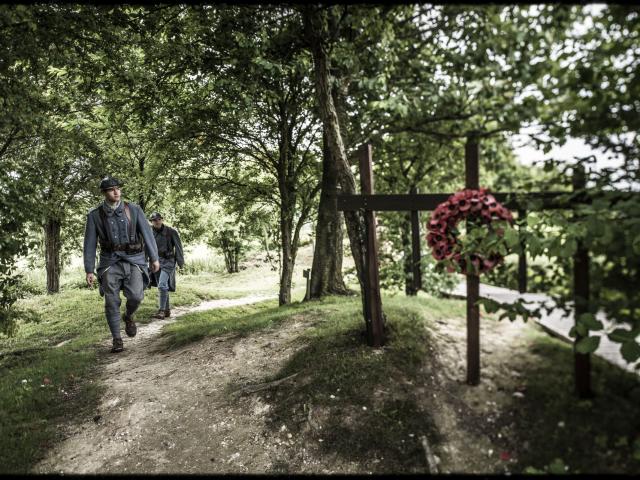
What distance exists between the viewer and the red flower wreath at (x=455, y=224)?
9.25 ft

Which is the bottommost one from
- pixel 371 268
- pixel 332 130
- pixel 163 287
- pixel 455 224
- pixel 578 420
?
pixel 578 420

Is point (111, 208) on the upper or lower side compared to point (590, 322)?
upper

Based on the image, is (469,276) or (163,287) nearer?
(469,276)

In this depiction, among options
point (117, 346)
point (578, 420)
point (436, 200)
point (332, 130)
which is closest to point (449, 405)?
point (578, 420)

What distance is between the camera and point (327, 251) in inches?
323

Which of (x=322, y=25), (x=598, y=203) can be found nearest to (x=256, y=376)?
(x=598, y=203)

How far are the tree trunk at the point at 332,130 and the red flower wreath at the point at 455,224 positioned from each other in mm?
1476

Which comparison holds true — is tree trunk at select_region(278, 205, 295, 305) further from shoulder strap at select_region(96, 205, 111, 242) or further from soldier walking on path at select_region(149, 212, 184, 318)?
shoulder strap at select_region(96, 205, 111, 242)

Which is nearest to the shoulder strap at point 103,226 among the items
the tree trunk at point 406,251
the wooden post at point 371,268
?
the wooden post at point 371,268

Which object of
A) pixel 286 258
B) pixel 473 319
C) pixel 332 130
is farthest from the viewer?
pixel 286 258

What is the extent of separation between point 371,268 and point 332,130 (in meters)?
1.65

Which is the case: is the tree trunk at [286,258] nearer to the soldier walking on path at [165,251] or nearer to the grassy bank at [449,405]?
the soldier walking on path at [165,251]

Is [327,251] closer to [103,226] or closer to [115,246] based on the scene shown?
[115,246]

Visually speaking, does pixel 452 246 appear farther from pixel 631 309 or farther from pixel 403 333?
pixel 403 333
